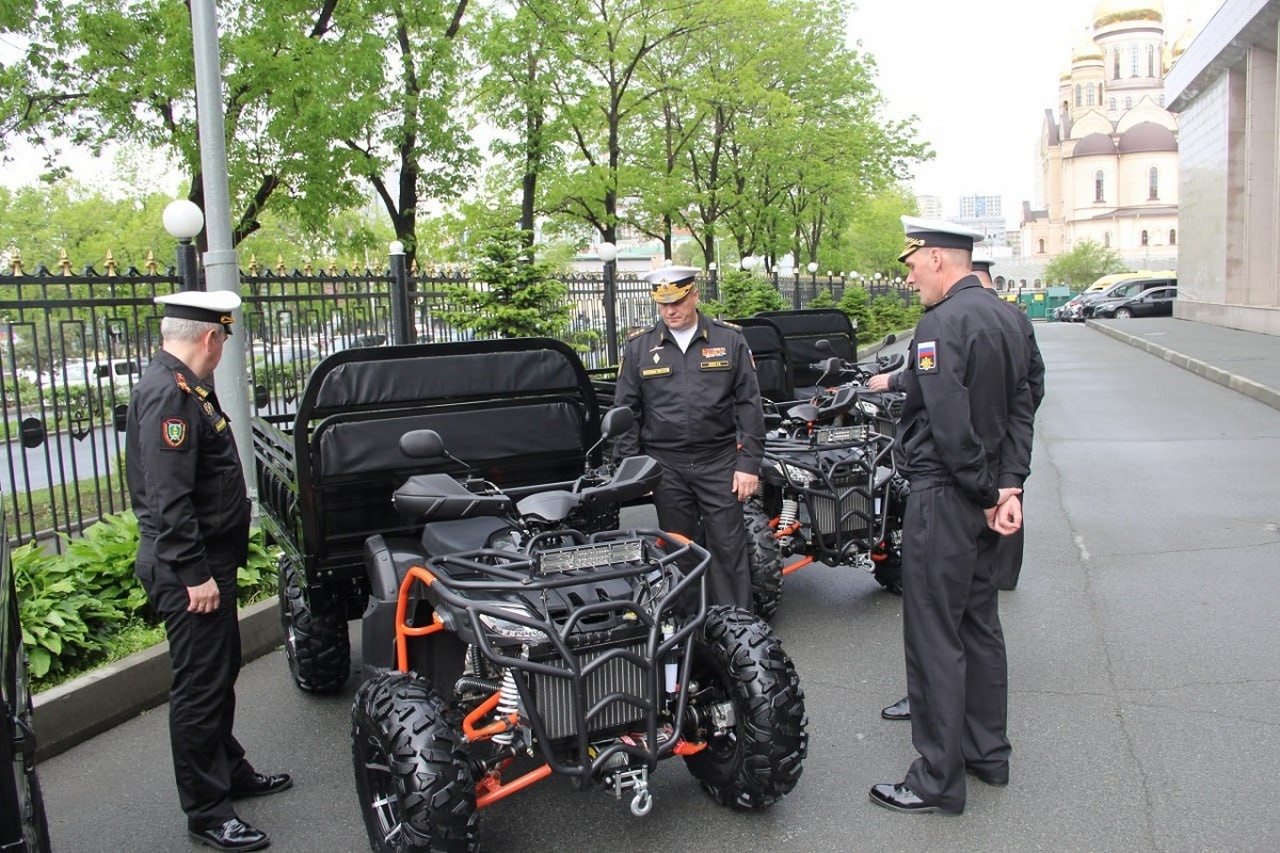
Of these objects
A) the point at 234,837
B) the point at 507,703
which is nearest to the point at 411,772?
the point at 507,703

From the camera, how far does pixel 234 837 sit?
3.60m

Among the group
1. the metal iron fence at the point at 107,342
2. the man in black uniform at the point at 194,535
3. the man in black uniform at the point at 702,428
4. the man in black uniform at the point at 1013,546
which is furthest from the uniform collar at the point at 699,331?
the metal iron fence at the point at 107,342

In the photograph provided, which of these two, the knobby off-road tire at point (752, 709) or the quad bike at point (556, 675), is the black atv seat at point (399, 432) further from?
the knobby off-road tire at point (752, 709)

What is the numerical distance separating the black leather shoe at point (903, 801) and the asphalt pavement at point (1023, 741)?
0.03m

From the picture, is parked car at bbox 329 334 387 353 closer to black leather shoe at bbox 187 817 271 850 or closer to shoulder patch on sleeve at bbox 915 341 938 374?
black leather shoe at bbox 187 817 271 850

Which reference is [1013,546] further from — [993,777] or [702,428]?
[702,428]

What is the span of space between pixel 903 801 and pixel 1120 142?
392ft

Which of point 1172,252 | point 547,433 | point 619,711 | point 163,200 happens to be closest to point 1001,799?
point 619,711

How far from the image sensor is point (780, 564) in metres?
5.66

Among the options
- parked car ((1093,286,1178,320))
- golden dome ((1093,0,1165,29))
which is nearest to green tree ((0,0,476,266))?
→ parked car ((1093,286,1178,320))

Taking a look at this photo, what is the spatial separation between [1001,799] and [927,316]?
1756 millimetres

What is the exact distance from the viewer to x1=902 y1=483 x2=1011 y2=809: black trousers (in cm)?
371

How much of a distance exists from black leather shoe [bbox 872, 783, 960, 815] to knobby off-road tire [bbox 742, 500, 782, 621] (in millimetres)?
1839

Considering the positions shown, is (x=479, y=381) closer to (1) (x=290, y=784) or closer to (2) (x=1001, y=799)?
(1) (x=290, y=784)
